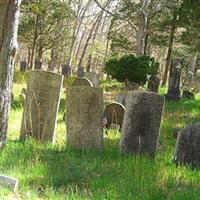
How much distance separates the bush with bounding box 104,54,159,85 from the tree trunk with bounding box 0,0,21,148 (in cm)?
1255

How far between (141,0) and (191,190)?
68.1 ft

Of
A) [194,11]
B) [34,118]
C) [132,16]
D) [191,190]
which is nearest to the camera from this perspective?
[191,190]

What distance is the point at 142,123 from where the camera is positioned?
8219 mm

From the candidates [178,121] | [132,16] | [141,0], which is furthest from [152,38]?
[178,121]

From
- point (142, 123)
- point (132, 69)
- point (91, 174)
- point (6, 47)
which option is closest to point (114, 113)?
point (142, 123)

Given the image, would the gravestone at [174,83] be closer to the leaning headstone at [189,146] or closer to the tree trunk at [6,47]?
the leaning headstone at [189,146]

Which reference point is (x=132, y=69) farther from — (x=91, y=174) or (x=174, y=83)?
(x=91, y=174)

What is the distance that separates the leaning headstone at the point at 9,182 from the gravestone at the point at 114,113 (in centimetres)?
521

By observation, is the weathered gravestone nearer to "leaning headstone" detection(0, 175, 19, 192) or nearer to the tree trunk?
the tree trunk

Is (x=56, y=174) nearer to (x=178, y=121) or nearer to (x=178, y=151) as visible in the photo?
(x=178, y=151)

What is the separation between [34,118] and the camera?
30.0 ft

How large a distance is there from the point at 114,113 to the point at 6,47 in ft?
11.8

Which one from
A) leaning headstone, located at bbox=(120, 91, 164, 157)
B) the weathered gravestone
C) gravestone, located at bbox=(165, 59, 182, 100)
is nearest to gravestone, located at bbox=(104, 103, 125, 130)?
the weathered gravestone

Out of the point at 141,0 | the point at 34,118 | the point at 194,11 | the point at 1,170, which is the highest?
the point at 141,0
